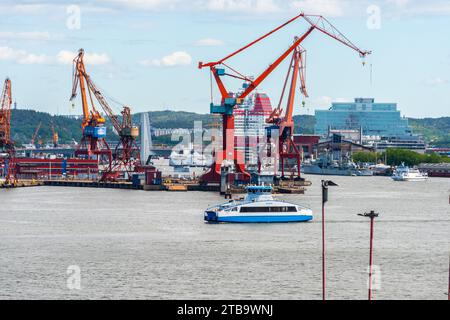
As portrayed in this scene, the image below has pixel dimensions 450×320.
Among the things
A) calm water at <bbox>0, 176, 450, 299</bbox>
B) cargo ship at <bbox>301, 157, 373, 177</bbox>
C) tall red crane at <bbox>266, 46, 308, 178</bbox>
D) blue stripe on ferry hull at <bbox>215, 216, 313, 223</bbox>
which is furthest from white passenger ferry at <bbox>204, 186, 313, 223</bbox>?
cargo ship at <bbox>301, 157, 373, 177</bbox>

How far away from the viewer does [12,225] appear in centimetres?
6144

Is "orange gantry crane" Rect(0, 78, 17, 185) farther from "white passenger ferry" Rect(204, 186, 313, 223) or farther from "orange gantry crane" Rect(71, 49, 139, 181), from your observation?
"white passenger ferry" Rect(204, 186, 313, 223)

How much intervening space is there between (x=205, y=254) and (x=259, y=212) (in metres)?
17.5

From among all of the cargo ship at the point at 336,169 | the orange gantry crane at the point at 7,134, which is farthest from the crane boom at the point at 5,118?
the cargo ship at the point at 336,169

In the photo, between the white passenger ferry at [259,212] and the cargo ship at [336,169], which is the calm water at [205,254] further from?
the cargo ship at [336,169]

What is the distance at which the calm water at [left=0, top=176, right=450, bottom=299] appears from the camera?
118 ft

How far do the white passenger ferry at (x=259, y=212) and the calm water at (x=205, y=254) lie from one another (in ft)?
3.54

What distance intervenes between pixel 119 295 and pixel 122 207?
45947 mm

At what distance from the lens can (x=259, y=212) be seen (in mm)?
63344

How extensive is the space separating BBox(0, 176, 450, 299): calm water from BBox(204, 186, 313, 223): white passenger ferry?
1078 mm

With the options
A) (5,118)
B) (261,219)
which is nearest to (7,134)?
(5,118)

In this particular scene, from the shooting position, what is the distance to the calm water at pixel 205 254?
118 ft
